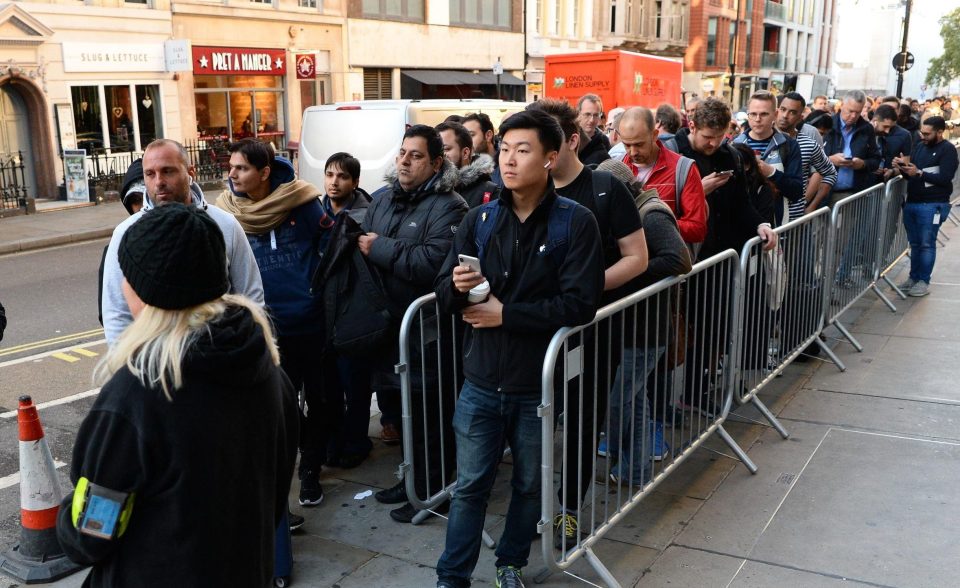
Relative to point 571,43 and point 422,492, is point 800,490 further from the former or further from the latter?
point 571,43

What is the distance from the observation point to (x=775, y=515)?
4.45 meters

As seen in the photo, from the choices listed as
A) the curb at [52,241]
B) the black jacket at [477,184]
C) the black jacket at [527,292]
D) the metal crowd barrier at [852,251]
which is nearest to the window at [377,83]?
the curb at [52,241]

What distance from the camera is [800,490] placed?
15.5 feet

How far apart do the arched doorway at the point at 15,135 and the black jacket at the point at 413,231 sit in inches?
610

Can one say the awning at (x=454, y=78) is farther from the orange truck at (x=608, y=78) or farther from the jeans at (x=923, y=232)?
the jeans at (x=923, y=232)

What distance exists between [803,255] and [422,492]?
3.43m

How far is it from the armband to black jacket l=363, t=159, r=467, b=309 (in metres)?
2.49

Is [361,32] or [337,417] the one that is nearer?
[337,417]

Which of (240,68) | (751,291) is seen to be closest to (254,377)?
(751,291)

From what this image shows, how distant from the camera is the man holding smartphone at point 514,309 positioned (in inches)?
132

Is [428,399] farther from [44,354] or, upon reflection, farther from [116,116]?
[116,116]

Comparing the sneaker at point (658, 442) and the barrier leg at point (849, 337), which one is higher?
the sneaker at point (658, 442)

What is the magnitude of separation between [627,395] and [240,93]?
71.2 feet

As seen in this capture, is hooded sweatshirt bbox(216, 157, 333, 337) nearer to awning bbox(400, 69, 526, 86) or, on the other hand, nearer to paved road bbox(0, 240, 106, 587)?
paved road bbox(0, 240, 106, 587)
